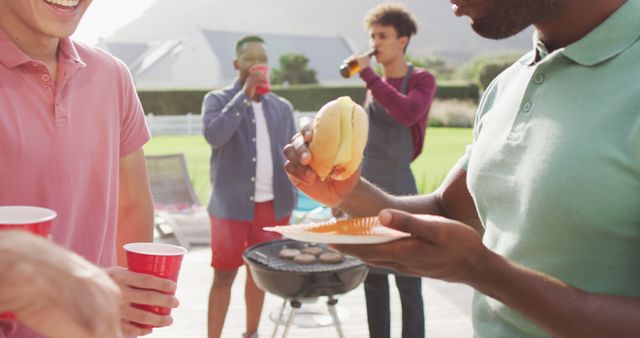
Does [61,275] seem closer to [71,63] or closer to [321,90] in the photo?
[71,63]

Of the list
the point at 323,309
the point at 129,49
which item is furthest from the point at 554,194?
the point at 129,49

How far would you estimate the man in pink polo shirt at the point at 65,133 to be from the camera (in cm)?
153

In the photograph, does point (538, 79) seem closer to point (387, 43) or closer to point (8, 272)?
point (8, 272)

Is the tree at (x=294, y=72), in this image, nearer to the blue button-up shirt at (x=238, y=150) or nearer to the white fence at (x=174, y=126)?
the white fence at (x=174, y=126)

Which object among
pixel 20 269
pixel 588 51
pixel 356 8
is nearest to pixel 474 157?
pixel 588 51

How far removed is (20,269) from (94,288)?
0.28 ft

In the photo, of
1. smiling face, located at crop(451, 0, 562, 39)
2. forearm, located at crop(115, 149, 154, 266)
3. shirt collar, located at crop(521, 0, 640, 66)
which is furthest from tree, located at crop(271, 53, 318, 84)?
shirt collar, located at crop(521, 0, 640, 66)

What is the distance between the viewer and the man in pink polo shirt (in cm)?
153

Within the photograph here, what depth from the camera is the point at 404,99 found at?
4.04 metres

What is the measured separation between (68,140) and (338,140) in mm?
732

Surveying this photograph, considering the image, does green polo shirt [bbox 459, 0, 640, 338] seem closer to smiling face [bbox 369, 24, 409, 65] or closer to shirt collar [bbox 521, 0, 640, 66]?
shirt collar [bbox 521, 0, 640, 66]

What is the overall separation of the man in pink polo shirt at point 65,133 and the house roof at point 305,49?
56.1m

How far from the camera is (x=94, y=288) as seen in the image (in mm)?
708

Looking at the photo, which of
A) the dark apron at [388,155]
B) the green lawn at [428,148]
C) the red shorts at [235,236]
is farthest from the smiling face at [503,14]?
the green lawn at [428,148]
